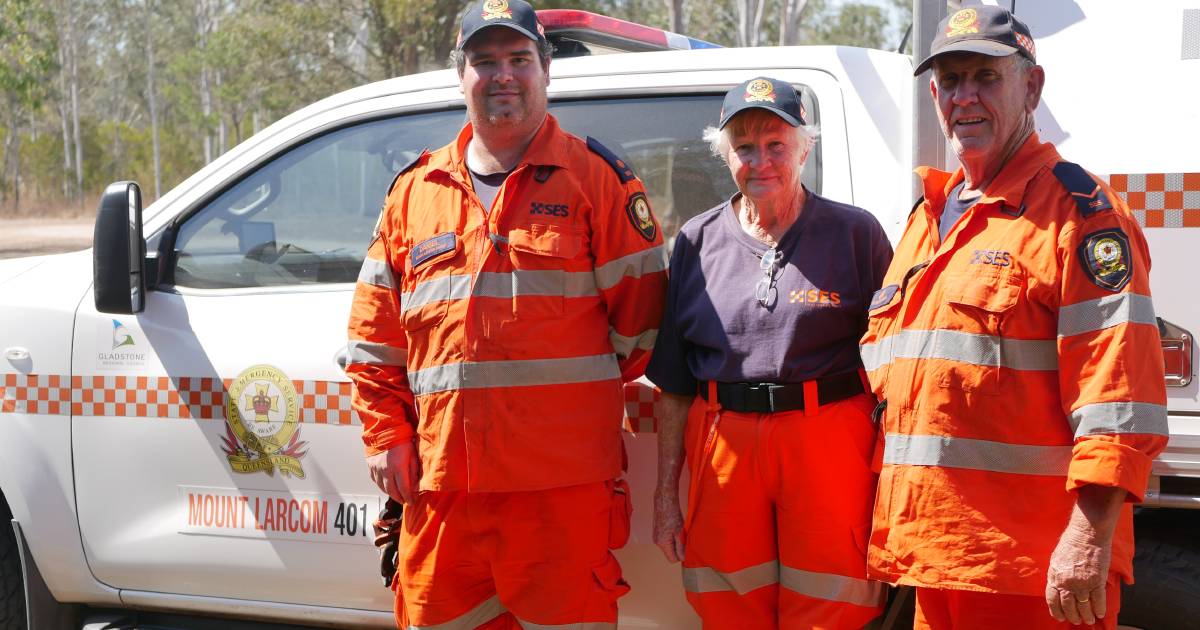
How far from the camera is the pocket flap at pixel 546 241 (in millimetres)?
2465

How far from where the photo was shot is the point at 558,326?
2.49 meters

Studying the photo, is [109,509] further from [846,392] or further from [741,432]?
[846,392]

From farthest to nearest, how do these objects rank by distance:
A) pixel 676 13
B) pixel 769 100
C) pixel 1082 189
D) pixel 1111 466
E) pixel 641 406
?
pixel 676 13 < pixel 641 406 < pixel 769 100 < pixel 1082 189 < pixel 1111 466

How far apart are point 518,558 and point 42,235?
29.2 meters

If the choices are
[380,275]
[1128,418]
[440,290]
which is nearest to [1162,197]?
[1128,418]

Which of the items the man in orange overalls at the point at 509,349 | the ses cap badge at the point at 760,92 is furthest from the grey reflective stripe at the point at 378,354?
the ses cap badge at the point at 760,92

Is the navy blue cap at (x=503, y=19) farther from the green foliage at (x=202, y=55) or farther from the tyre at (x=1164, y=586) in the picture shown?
the green foliage at (x=202, y=55)

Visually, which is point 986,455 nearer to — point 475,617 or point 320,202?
point 475,617

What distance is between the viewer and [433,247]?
98.7 inches

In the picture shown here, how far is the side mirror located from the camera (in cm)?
291

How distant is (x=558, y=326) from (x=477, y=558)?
1.77 ft

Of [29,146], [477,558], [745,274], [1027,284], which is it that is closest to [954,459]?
[1027,284]

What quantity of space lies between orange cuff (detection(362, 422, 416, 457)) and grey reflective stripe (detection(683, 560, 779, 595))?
71cm

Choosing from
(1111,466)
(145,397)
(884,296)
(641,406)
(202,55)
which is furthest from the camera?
(202,55)
